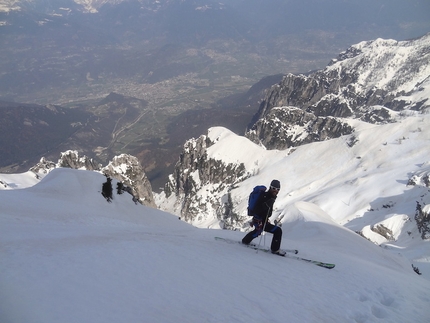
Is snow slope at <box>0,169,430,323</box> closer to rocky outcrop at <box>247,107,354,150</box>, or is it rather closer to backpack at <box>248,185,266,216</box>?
backpack at <box>248,185,266,216</box>

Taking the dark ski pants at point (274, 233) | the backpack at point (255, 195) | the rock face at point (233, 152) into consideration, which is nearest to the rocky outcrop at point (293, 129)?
the rock face at point (233, 152)

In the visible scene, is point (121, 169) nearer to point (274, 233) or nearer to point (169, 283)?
point (274, 233)

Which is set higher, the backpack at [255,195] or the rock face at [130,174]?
the backpack at [255,195]

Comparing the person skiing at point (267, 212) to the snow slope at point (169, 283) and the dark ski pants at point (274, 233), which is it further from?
the snow slope at point (169, 283)

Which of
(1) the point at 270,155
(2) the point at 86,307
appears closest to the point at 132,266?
(2) the point at 86,307

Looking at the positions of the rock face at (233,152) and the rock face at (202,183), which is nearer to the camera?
the rock face at (202,183)

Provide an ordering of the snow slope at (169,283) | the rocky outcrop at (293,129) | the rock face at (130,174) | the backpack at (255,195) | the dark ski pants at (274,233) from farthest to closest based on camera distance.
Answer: the rocky outcrop at (293,129), the rock face at (130,174), the dark ski pants at (274,233), the backpack at (255,195), the snow slope at (169,283)

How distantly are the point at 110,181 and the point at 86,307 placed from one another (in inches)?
940

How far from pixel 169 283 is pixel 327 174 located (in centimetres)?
8067

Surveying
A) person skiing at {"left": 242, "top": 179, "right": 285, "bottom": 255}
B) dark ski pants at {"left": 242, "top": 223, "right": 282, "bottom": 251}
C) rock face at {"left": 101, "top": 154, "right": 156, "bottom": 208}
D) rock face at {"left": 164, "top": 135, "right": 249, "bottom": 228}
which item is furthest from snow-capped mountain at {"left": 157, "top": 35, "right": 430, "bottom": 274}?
person skiing at {"left": 242, "top": 179, "right": 285, "bottom": 255}

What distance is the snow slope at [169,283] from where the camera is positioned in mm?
5410

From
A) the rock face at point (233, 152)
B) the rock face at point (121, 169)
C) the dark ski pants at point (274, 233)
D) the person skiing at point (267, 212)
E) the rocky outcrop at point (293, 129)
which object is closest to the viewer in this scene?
the person skiing at point (267, 212)

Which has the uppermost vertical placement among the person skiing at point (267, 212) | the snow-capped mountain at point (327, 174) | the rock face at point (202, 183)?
the person skiing at point (267, 212)

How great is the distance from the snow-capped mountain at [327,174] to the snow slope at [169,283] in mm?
25840
